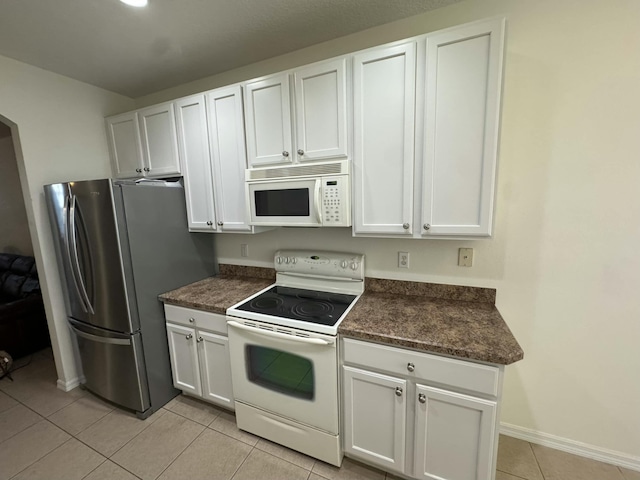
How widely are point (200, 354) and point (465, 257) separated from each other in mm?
1935

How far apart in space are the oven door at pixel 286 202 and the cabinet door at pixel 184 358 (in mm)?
988

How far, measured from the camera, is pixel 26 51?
1.84 meters

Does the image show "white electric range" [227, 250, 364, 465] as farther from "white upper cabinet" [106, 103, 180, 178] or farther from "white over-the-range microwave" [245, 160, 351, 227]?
"white upper cabinet" [106, 103, 180, 178]

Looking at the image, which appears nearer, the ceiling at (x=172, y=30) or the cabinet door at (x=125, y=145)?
the ceiling at (x=172, y=30)

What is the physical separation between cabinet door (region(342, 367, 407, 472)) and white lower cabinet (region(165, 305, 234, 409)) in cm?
88

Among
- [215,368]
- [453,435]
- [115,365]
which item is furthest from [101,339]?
[453,435]

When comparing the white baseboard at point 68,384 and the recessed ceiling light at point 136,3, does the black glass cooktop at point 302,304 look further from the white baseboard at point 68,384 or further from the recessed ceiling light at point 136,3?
the white baseboard at point 68,384

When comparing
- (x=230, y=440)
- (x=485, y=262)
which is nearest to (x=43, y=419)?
(x=230, y=440)

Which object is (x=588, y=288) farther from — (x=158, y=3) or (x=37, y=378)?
(x=37, y=378)

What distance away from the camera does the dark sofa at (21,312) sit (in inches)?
105

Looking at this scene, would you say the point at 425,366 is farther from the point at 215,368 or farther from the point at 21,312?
A: the point at 21,312

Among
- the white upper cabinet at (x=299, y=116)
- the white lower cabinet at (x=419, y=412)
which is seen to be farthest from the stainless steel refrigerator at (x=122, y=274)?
the white lower cabinet at (x=419, y=412)

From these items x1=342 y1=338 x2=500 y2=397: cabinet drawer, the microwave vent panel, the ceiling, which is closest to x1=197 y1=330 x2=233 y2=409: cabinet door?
x1=342 y1=338 x2=500 y2=397: cabinet drawer

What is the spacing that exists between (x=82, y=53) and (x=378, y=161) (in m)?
2.23
